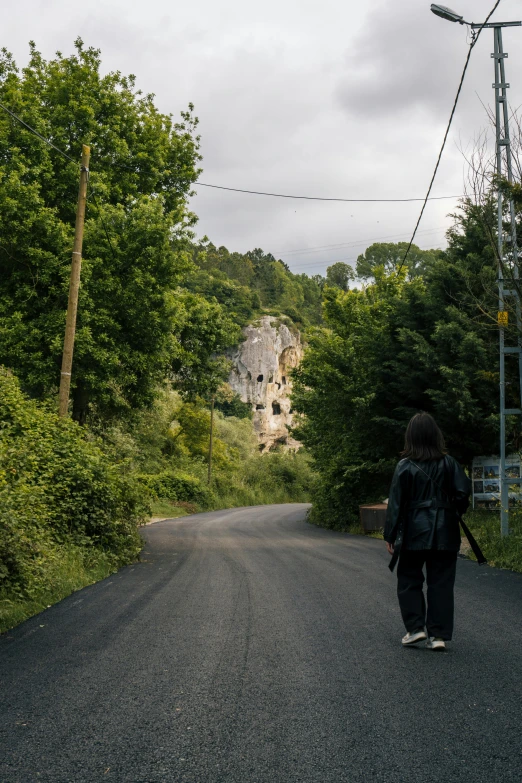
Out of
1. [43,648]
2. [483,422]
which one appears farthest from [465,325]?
[43,648]

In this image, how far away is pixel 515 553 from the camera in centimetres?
1134

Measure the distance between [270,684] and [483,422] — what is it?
46.6ft

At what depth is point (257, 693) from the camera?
432 centimetres

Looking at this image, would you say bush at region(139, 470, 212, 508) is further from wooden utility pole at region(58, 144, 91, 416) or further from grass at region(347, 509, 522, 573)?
grass at region(347, 509, 522, 573)

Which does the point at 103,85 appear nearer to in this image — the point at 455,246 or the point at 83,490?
the point at 455,246

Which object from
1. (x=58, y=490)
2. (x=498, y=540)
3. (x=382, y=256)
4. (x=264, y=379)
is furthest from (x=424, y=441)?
(x=382, y=256)

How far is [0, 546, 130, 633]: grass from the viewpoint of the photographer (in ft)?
23.4

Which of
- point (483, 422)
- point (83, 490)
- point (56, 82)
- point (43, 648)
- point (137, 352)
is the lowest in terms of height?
point (43, 648)

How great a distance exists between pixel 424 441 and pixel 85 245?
15522 mm

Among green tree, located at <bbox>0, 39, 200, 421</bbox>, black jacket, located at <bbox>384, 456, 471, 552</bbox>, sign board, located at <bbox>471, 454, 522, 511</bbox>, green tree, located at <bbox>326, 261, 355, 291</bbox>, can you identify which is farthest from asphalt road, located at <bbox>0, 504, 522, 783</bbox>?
green tree, located at <bbox>326, 261, 355, 291</bbox>

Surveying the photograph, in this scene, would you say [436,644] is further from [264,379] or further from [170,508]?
[264,379]

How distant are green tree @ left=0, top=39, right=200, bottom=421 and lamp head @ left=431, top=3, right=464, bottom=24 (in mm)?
9098

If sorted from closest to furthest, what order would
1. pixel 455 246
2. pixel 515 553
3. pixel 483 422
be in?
pixel 515 553, pixel 483 422, pixel 455 246

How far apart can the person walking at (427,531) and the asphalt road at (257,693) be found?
237 mm
